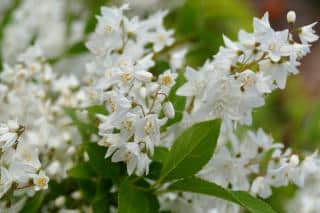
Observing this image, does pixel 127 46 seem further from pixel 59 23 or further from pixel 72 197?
pixel 59 23

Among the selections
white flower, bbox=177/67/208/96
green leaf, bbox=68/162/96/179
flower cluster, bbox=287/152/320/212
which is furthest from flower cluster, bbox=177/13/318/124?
flower cluster, bbox=287/152/320/212

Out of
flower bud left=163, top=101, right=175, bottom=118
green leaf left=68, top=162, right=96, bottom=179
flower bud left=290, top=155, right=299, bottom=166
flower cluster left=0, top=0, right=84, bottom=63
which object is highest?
flower cluster left=0, top=0, right=84, bottom=63

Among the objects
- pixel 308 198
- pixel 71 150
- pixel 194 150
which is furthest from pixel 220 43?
pixel 194 150

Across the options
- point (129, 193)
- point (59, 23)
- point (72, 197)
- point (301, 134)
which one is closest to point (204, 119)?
point (129, 193)

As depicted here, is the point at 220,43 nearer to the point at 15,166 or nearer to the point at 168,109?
the point at 168,109

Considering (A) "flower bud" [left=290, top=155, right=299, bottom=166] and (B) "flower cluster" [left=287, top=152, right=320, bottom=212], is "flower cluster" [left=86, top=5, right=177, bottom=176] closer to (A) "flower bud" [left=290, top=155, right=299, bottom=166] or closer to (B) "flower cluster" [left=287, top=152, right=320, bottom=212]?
(A) "flower bud" [left=290, top=155, right=299, bottom=166]

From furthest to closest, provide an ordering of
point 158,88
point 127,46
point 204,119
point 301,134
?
point 301,134
point 127,46
point 204,119
point 158,88

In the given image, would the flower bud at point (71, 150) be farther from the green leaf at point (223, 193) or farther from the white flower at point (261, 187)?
the white flower at point (261, 187)
